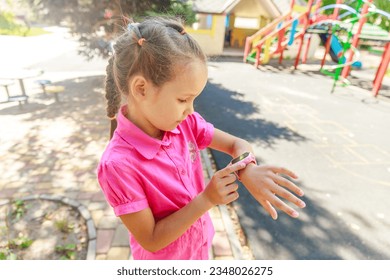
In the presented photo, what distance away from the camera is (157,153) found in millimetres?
1272

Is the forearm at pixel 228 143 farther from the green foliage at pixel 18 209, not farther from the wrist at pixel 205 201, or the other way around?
the green foliage at pixel 18 209

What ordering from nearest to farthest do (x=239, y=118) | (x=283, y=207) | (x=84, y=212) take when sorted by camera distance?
(x=283, y=207) → (x=84, y=212) → (x=239, y=118)

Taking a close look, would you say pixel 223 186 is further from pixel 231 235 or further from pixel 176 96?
pixel 231 235

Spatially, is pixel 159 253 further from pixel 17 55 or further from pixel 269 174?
pixel 17 55

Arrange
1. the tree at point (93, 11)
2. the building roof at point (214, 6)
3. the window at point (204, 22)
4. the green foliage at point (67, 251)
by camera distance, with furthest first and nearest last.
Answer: the window at point (204, 22)
the building roof at point (214, 6)
the tree at point (93, 11)
the green foliage at point (67, 251)

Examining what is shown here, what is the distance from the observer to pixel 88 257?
8.80 feet

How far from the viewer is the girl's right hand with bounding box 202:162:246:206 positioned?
1.05m

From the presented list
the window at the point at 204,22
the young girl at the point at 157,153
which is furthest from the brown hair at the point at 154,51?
the window at the point at 204,22

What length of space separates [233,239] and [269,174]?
2.13m

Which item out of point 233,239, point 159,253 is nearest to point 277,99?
point 233,239

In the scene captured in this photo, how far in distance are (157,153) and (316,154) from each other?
4474 mm

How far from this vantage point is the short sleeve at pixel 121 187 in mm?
1116

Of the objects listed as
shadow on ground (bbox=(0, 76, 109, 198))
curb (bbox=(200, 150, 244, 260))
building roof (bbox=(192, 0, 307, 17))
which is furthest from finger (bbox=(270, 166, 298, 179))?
building roof (bbox=(192, 0, 307, 17))

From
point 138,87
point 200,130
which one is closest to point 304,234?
point 200,130
